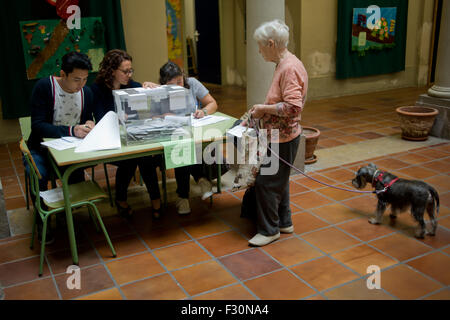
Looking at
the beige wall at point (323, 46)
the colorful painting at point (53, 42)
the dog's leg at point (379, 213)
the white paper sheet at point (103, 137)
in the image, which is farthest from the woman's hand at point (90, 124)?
the beige wall at point (323, 46)

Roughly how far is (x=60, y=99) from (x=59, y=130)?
0.26m

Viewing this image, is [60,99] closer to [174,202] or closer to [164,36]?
[174,202]

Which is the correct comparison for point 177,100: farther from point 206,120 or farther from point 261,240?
point 261,240

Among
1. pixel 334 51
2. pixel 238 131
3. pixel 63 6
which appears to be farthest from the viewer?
pixel 334 51

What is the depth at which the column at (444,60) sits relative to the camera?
6.10 m

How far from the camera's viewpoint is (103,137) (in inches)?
135

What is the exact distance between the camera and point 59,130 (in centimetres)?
364

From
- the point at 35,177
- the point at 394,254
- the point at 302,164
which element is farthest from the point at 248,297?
the point at 302,164

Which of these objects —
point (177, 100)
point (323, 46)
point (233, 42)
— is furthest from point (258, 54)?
point (233, 42)

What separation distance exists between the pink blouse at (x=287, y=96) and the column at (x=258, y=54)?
1417mm

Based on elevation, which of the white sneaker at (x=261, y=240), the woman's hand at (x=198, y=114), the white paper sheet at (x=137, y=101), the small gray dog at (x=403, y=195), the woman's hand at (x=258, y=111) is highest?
the white paper sheet at (x=137, y=101)

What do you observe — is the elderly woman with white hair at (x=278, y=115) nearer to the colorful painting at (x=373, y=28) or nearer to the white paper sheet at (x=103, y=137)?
Result: the white paper sheet at (x=103, y=137)

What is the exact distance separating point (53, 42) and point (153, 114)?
375cm

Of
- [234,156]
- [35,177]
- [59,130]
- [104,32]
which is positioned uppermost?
[104,32]
